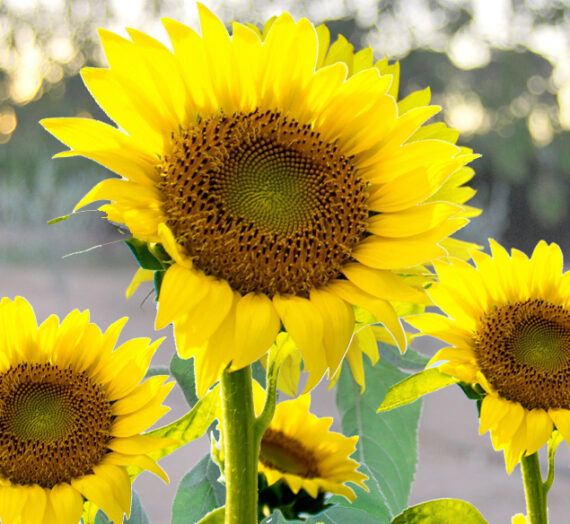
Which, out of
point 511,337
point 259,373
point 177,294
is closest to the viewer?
point 177,294

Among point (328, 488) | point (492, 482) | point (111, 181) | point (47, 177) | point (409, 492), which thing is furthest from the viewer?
point (47, 177)

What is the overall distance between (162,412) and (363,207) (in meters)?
0.12

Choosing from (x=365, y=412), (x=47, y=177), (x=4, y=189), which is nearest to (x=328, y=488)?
(x=365, y=412)

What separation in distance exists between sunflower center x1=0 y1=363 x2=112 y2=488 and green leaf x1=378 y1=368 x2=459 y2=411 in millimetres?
125

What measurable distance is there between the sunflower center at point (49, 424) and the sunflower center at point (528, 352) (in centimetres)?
18

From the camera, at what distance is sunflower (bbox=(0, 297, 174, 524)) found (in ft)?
1.10

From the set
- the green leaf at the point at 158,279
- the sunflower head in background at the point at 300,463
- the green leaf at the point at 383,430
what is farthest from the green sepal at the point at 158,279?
the green leaf at the point at 383,430

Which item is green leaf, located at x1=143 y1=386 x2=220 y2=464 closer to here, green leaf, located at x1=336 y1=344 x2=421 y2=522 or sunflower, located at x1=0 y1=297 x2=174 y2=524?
sunflower, located at x1=0 y1=297 x2=174 y2=524

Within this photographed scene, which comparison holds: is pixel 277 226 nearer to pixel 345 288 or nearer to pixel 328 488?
A: pixel 345 288

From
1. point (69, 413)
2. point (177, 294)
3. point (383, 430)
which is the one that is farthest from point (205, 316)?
point (383, 430)

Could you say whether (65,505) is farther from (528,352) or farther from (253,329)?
(528,352)

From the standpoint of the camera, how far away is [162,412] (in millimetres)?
341

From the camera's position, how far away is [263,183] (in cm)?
35

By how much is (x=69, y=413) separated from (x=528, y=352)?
224 millimetres
